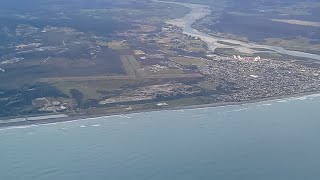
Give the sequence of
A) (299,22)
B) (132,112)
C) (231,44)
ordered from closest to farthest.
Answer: (132,112), (231,44), (299,22)

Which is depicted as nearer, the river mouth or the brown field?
the river mouth

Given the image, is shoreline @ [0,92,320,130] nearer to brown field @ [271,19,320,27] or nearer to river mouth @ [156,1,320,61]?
river mouth @ [156,1,320,61]

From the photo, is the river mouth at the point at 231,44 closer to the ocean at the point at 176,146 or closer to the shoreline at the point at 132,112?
the shoreline at the point at 132,112

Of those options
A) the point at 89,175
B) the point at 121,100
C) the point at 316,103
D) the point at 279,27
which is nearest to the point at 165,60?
the point at 121,100

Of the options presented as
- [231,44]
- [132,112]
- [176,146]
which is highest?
[176,146]

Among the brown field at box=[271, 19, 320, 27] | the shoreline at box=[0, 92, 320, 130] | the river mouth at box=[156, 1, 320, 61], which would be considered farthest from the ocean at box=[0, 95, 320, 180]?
the brown field at box=[271, 19, 320, 27]

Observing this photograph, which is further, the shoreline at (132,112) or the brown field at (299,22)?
the brown field at (299,22)

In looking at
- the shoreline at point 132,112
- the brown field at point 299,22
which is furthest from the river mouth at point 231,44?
the shoreline at point 132,112

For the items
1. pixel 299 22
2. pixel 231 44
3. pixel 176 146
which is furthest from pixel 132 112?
pixel 299 22

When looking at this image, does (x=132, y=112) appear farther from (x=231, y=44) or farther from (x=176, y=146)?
(x=231, y=44)
